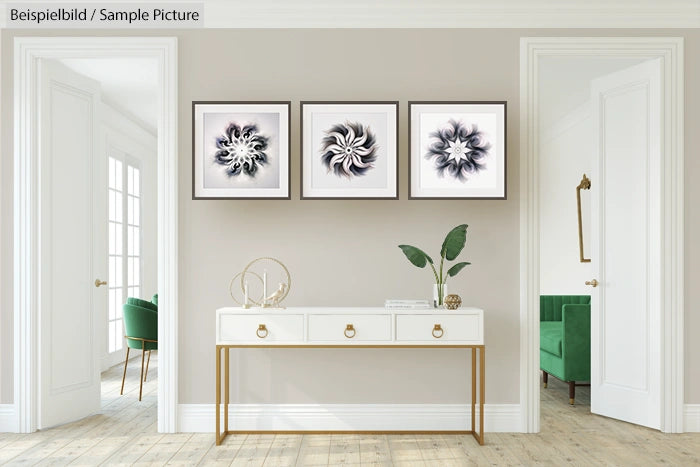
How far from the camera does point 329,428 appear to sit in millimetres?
3797

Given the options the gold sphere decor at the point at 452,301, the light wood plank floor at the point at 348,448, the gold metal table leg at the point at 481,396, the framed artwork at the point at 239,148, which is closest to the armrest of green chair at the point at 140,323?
the light wood plank floor at the point at 348,448

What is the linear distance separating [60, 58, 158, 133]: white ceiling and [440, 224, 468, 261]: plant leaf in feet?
8.85

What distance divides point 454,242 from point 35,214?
2.49m

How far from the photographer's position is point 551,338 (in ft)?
16.4

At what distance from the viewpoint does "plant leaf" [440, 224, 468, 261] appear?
11.5 ft

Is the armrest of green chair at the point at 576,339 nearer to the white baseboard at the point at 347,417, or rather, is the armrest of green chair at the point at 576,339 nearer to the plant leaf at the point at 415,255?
the white baseboard at the point at 347,417

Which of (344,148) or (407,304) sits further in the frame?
(344,148)

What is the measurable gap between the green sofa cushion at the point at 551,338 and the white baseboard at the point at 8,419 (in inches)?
146

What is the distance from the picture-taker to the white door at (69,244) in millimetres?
3879

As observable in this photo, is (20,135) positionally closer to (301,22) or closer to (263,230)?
(263,230)

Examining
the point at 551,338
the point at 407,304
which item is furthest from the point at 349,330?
the point at 551,338

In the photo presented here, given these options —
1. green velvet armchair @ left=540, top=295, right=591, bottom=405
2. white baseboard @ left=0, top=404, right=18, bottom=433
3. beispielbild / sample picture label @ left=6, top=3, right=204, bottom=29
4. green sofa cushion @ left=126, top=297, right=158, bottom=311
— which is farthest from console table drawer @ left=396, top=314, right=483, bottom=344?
green sofa cushion @ left=126, top=297, right=158, bottom=311

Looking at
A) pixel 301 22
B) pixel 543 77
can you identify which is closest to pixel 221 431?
pixel 301 22

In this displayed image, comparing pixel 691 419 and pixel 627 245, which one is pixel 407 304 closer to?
pixel 627 245
